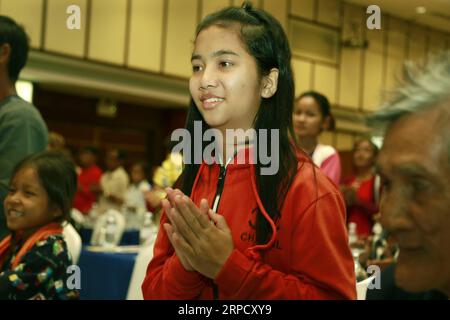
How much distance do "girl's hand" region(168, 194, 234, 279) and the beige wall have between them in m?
4.87

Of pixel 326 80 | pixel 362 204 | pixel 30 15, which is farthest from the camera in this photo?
pixel 326 80

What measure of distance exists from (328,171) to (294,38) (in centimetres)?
732

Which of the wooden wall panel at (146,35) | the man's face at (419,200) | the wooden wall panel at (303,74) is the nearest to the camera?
the man's face at (419,200)

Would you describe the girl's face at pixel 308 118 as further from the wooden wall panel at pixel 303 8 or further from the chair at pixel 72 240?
the wooden wall panel at pixel 303 8

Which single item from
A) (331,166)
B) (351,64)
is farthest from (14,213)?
(351,64)

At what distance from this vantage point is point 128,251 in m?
3.84

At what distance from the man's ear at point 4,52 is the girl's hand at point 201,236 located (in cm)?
134

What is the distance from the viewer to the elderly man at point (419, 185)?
0.61m

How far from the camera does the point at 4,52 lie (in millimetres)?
2043

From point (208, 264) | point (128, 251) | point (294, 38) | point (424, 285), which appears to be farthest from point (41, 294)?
point (294, 38)

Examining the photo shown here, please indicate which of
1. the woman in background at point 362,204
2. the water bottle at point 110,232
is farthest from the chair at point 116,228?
the woman in background at point 362,204

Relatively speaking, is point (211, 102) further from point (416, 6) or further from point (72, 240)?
point (416, 6)

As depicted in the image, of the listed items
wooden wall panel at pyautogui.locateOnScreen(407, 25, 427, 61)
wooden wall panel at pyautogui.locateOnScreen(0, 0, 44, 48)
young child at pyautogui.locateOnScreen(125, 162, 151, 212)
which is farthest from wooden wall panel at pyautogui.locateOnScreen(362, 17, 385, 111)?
wooden wall panel at pyautogui.locateOnScreen(0, 0, 44, 48)

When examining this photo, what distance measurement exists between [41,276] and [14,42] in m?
0.85
